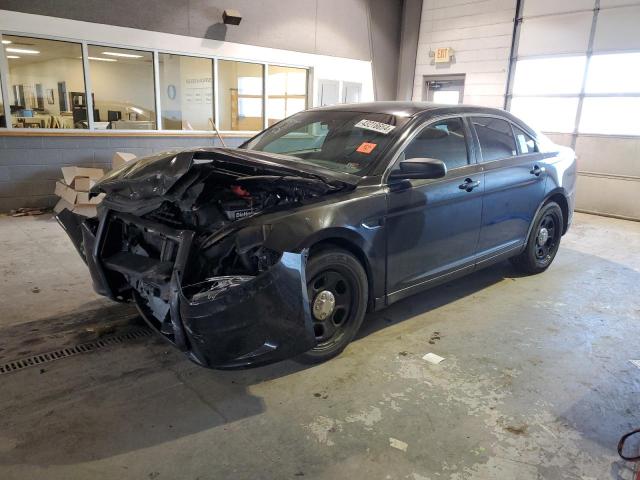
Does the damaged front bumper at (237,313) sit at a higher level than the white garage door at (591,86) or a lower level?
lower

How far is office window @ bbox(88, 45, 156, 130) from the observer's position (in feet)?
23.9

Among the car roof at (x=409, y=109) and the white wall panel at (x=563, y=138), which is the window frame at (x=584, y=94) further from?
the car roof at (x=409, y=109)

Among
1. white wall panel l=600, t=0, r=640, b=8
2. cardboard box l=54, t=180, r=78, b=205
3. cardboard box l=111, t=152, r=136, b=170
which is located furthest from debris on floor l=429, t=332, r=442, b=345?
white wall panel l=600, t=0, r=640, b=8

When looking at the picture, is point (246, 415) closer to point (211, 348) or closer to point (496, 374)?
point (211, 348)

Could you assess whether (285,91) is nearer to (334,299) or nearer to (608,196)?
(608,196)

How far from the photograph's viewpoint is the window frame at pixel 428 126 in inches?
117

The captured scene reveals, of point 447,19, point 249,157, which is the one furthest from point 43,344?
point 447,19

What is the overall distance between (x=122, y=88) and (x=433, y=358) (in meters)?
6.89

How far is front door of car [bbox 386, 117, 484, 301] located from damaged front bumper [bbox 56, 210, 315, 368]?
0.89 m

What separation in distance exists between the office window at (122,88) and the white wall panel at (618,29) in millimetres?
7446

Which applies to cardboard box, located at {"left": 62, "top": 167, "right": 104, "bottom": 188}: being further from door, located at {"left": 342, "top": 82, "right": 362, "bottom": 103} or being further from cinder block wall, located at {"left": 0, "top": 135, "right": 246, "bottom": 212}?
door, located at {"left": 342, "top": 82, "right": 362, "bottom": 103}

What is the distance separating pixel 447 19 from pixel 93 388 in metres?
10.1

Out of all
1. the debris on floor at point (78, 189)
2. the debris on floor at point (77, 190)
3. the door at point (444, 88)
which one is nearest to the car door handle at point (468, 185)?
the debris on floor at point (78, 189)

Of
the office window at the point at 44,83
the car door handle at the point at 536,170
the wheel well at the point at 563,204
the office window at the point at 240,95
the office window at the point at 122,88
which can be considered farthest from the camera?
the office window at the point at 240,95
